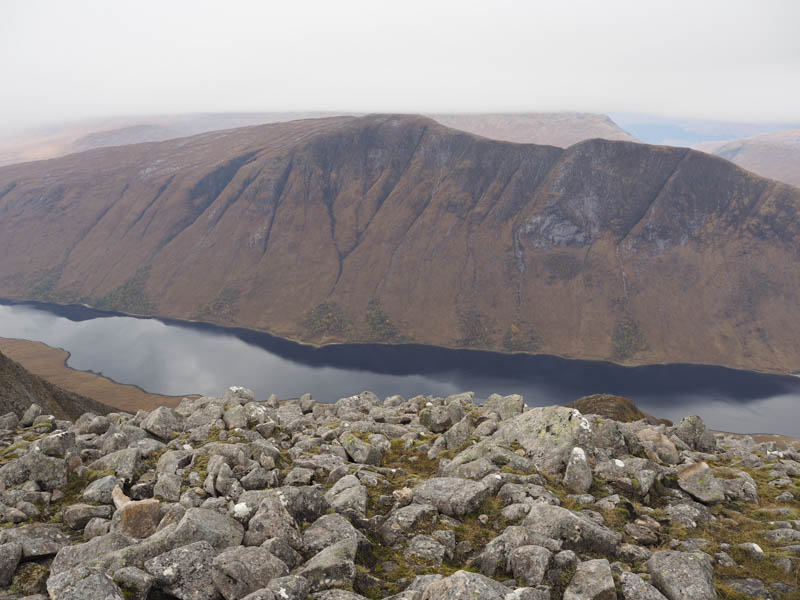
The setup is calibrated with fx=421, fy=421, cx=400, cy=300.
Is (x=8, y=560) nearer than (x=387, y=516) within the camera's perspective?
Yes

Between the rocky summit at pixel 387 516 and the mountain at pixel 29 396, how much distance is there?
2629cm

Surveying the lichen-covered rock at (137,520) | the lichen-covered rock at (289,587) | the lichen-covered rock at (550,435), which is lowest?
the lichen-covered rock at (550,435)

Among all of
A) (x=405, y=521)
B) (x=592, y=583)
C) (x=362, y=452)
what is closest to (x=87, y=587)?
(x=405, y=521)

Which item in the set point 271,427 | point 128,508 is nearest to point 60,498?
point 128,508

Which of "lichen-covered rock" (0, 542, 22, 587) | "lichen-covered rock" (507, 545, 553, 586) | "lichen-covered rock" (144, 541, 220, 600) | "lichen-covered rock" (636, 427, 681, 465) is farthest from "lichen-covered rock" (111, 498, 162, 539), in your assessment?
"lichen-covered rock" (636, 427, 681, 465)

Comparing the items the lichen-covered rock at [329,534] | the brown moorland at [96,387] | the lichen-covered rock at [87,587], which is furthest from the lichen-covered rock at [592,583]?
the brown moorland at [96,387]

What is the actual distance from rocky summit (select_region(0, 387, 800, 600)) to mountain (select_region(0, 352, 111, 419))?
86.3 ft

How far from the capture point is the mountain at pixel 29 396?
4475cm

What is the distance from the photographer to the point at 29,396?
162 feet

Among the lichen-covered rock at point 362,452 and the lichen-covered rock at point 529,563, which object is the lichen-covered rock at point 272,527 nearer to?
the lichen-covered rock at point 529,563

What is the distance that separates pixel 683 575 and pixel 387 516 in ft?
29.9

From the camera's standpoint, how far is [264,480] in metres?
17.2

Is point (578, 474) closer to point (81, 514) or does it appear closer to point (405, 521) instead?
point (405, 521)

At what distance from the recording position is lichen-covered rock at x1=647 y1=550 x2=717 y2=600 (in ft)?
37.5
